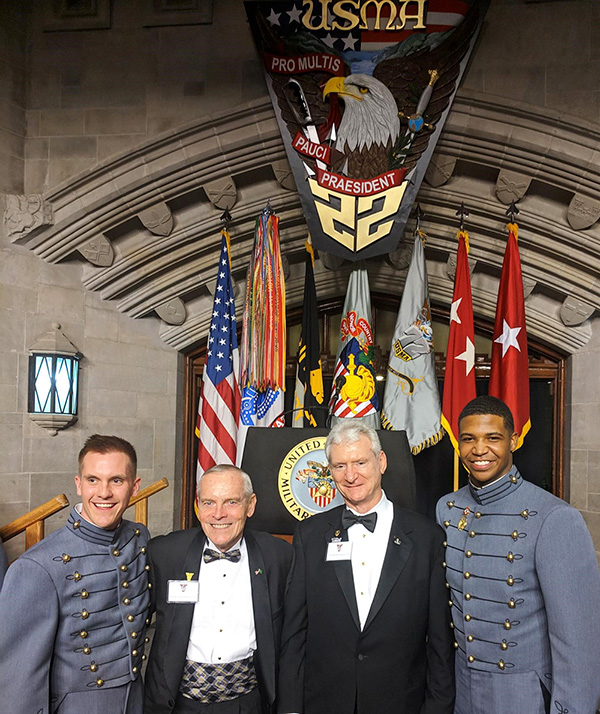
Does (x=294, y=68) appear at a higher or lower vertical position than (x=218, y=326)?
higher

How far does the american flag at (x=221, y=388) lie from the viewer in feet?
15.3

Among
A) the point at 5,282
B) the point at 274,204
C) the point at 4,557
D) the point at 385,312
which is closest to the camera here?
the point at 4,557

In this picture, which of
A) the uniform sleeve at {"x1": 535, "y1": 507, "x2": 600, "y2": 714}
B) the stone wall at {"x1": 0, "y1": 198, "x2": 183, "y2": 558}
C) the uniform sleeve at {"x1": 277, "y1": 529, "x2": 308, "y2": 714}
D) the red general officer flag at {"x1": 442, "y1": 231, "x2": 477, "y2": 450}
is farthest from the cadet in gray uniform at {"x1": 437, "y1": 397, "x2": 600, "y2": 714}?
the stone wall at {"x1": 0, "y1": 198, "x2": 183, "y2": 558}

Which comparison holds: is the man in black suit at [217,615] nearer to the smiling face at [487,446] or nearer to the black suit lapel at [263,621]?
the black suit lapel at [263,621]

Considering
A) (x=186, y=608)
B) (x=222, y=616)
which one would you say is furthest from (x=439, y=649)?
(x=186, y=608)

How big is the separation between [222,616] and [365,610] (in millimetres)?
408

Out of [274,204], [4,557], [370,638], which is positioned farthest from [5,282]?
[370,638]

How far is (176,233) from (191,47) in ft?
4.00

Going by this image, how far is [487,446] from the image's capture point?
1975 millimetres

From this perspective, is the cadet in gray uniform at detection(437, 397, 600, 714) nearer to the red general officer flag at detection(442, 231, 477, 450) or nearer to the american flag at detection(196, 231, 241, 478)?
the red general officer flag at detection(442, 231, 477, 450)

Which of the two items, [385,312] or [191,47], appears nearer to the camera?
[191,47]

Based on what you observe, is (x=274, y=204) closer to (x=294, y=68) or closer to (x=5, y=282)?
(x=294, y=68)

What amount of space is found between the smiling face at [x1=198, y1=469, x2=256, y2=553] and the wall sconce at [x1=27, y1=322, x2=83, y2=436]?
278 cm

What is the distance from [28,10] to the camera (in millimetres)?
4734
